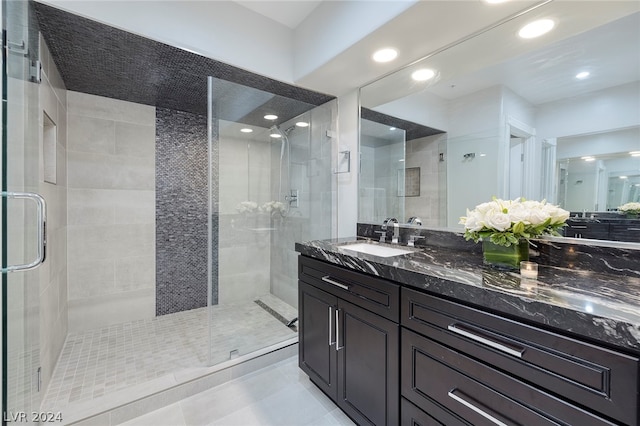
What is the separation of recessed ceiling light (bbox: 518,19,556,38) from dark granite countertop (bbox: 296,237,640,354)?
3.80 ft

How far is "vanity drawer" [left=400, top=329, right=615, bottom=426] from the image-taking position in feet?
2.51

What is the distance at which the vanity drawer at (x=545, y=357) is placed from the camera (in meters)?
0.66

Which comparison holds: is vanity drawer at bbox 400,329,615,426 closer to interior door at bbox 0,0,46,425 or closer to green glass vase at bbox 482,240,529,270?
green glass vase at bbox 482,240,529,270

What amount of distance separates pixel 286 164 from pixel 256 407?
6.38 feet

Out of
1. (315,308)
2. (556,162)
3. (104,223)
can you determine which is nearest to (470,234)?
(556,162)

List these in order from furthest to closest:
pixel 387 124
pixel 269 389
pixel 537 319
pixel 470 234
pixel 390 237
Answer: pixel 387 124 < pixel 390 237 < pixel 269 389 < pixel 470 234 < pixel 537 319

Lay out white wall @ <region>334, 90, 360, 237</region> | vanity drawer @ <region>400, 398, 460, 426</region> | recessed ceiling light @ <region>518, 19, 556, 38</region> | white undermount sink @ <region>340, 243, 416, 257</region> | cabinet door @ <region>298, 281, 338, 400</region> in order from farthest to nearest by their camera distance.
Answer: white wall @ <region>334, 90, 360, 237</region>, white undermount sink @ <region>340, 243, 416, 257</region>, cabinet door @ <region>298, 281, 338, 400</region>, recessed ceiling light @ <region>518, 19, 556, 38</region>, vanity drawer @ <region>400, 398, 460, 426</region>

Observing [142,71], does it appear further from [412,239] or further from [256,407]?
[256,407]

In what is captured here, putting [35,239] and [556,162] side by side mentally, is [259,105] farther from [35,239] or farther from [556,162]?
[556,162]

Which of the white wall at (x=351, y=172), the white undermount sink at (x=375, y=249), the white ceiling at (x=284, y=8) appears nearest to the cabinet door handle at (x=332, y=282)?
the white undermount sink at (x=375, y=249)

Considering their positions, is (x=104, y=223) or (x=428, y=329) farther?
(x=104, y=223)

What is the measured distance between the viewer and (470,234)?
4.08 ft

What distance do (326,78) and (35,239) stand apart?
201 cm

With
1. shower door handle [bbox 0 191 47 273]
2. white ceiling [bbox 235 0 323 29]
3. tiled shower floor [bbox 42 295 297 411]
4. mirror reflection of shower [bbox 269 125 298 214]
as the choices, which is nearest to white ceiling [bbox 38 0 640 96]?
white ceiling [bbox 235 0 323 29]
